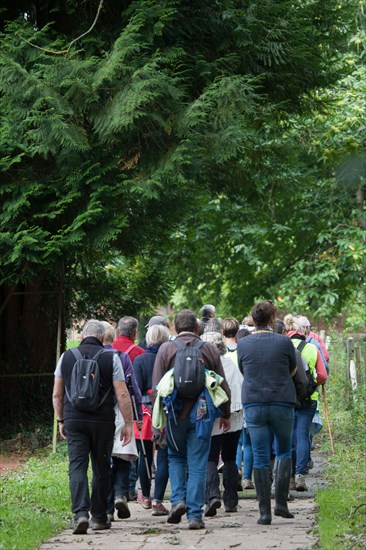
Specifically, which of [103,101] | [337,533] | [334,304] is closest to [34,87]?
[103,101]

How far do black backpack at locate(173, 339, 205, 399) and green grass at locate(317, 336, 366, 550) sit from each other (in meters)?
1.60

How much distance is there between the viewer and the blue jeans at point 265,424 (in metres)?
9.71

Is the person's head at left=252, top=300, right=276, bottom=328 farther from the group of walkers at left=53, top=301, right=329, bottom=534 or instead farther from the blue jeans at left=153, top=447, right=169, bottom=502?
the blue jeans at left=153, top=447, right=169, bottom=502

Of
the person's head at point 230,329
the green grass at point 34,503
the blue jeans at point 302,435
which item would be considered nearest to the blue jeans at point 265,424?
the green grass at point 34,503

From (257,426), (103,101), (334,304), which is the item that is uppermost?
(103,101)

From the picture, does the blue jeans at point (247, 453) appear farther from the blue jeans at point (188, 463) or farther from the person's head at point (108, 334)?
the blue jeans at point (188, 463)

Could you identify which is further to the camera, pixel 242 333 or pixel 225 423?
pixel 242 333

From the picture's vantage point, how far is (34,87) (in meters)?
14.8

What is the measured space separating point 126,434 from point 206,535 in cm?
118

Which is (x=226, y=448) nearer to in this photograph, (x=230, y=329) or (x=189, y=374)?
(x=230, y=329)

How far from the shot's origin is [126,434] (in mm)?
9680

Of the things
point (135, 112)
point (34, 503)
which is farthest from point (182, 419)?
point (135, 112)

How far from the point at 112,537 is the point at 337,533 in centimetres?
189

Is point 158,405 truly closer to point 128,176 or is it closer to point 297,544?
point 297,544
